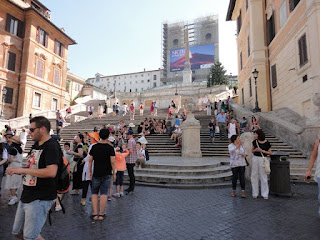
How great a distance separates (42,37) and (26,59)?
4395 millimetres

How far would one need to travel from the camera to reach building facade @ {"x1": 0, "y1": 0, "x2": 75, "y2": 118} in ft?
84.6

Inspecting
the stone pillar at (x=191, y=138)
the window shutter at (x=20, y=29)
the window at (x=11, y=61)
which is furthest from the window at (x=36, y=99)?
the stone pillar at (x=191, y=138)

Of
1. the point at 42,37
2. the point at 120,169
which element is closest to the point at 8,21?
the point at 42,37

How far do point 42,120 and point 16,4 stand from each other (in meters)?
31.6

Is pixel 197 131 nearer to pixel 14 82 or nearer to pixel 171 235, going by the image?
pixel 171 235

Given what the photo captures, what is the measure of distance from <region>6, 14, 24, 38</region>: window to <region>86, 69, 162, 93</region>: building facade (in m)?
68.6

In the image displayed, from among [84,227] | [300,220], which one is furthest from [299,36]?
[84,227]

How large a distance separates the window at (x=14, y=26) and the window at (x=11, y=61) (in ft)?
8.91

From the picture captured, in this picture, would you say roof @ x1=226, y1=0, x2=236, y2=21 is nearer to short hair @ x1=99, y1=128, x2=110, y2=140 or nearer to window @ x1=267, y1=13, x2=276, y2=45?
window @ x1=267, y1=13, x2=276, y2=45

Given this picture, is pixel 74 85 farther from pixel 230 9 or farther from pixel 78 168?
pixel 78 168

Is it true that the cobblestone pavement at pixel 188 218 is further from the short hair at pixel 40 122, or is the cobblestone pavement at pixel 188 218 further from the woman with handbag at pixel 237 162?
the short hair at pixel 40 122

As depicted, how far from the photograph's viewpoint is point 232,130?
1255 cm

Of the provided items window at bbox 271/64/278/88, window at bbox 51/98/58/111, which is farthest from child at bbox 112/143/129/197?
window at bbox 51/98/58/111

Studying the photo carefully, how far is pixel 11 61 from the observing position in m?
26.7
